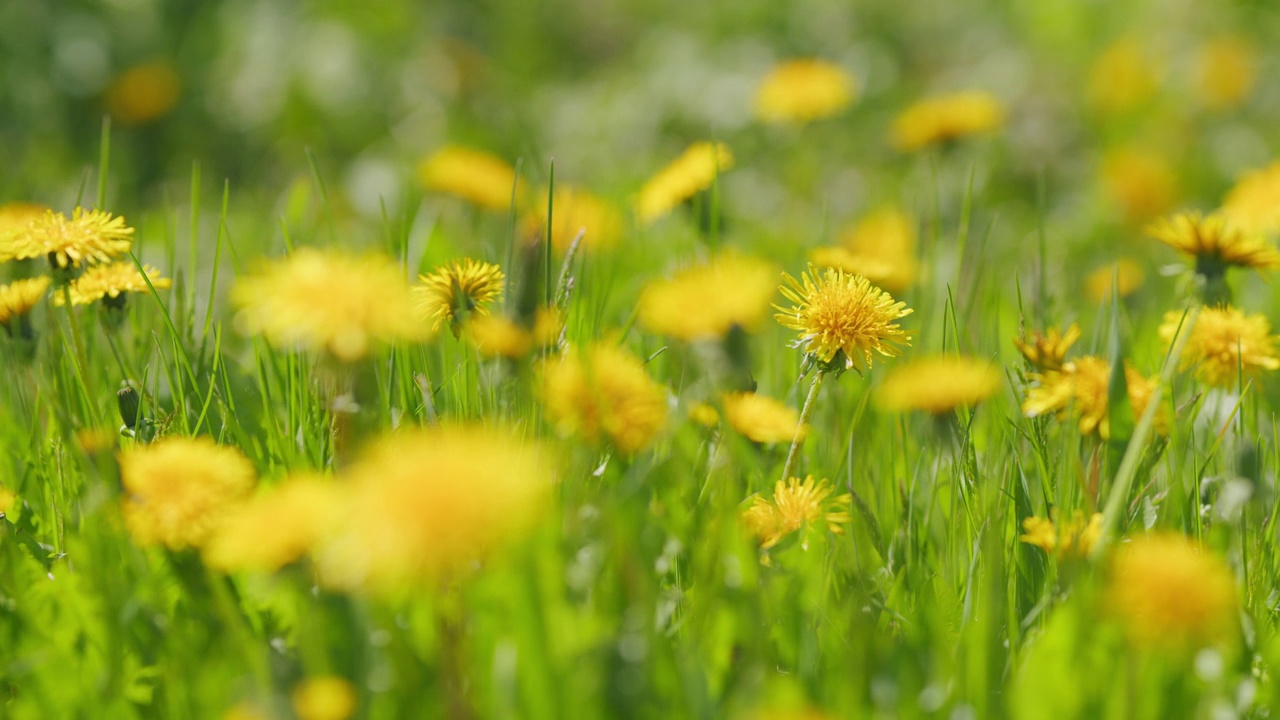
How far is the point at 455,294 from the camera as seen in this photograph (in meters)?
1.10

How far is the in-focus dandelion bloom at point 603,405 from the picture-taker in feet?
2.84

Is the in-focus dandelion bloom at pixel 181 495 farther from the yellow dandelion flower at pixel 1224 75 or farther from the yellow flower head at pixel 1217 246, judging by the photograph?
the yellow dandelion flower at pixel 1224 75

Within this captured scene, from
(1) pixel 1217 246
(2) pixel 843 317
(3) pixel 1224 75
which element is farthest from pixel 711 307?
(3) pixel 1224 75

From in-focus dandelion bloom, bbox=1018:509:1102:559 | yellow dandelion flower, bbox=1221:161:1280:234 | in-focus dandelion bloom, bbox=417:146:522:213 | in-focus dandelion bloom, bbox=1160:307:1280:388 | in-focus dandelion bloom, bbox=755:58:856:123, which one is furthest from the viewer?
in-focus dandelion bloom, bbox=755:58:856:123

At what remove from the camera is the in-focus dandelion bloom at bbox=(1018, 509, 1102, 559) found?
0.95 m

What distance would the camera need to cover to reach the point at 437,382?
147 cm

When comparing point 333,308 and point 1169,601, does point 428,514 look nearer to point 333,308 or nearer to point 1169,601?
point 333,308

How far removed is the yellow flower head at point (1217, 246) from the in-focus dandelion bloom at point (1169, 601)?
0.72m

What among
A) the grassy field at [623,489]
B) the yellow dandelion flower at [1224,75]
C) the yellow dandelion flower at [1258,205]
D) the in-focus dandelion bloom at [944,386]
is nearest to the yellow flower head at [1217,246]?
the grassy field at [623,489]

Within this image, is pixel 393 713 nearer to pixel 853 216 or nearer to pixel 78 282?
pixel 78 282

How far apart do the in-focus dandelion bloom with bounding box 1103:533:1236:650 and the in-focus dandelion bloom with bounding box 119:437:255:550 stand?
26.6 inches

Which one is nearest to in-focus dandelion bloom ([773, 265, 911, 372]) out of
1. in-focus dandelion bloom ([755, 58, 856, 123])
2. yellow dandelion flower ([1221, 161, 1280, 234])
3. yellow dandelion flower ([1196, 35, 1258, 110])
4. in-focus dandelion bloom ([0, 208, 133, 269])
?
in-focus dandelion bloom ([0, 208, 133, 269])

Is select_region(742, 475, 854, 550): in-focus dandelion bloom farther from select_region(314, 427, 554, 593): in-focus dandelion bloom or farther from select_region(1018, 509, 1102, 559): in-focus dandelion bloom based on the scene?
select_region(314, 427, 554, 593): in-focus dandelion bloom

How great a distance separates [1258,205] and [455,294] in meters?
1.60
